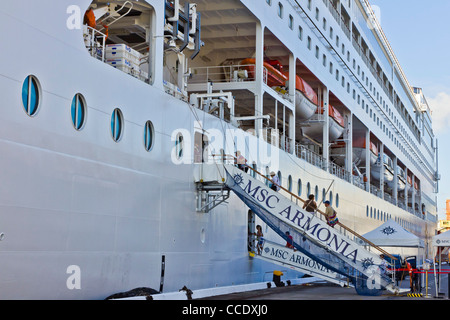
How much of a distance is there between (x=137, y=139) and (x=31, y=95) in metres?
3.57

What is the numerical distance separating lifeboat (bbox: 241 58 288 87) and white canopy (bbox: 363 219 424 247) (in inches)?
271

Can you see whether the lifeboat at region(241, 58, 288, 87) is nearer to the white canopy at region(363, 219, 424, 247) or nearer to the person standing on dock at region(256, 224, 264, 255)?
the person standing on dock at region(256, 224, 264, 255)

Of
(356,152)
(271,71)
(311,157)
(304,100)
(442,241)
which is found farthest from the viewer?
(356,152)

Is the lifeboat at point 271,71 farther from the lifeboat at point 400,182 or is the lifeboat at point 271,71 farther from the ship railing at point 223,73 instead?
the lifeboat at point 400,182

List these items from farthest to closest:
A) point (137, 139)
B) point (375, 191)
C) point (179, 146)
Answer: point (375, 191)
point (179, 146)
point (137, 139)

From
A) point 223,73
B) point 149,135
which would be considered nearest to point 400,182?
point 223,73

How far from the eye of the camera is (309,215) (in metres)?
16.7

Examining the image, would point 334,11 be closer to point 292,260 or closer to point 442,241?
point 442,241

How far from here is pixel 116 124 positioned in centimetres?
1273

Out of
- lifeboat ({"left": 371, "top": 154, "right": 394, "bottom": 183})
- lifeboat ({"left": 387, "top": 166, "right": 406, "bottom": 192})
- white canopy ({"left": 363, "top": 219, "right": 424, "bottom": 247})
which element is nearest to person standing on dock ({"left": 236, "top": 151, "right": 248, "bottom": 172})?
white canopy ({"left": 363, "top": 219, "right": 424, "bottom": 247})

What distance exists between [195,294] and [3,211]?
19.8ft

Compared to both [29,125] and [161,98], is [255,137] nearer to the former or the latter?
[161,98]

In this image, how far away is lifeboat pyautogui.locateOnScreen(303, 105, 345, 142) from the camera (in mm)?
31391
